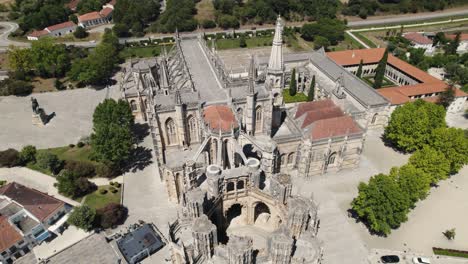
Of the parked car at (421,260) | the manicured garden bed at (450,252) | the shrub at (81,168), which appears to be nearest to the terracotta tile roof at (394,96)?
the manicured garden bed at (450,252)

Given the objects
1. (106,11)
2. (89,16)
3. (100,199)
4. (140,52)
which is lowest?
(100,199)

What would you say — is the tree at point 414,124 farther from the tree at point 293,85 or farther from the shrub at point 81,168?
the shrub at point 81,168

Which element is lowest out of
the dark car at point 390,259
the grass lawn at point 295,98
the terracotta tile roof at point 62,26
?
the dark car at point 390,259

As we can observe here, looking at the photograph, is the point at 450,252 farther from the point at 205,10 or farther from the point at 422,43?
the point at 205,10

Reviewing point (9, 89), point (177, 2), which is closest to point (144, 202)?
point (9, 89)

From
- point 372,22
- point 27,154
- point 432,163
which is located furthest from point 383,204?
point 372,22

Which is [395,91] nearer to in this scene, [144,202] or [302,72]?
[302,72]
